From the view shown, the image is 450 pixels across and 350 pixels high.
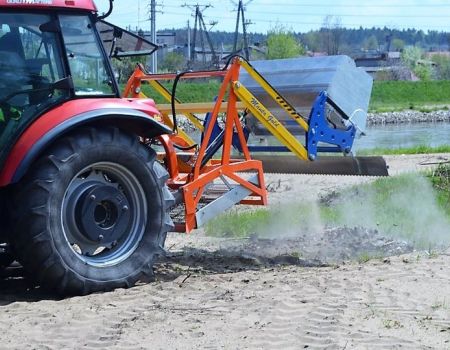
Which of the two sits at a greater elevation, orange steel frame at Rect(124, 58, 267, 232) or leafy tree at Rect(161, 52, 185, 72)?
orange steel frame at Rect(124, 58, 267, 232)

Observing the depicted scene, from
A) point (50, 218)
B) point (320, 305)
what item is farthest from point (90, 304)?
point (320, 305)

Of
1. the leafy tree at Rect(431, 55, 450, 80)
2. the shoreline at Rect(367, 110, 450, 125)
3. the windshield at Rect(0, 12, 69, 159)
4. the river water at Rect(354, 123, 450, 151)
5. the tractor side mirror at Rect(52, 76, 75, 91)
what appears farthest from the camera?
the leafy tree at Rect(431, 55, 450, 80)

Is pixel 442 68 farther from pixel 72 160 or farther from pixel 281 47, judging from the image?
pixel 72 160

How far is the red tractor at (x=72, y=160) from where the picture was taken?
6254 millimetres

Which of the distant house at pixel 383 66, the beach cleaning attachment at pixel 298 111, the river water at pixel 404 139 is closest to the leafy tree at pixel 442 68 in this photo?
the distant house at pixel 383 66

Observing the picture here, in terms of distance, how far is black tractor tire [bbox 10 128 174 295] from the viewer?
6.24 meters

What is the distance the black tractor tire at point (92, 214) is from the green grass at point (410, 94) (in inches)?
2171

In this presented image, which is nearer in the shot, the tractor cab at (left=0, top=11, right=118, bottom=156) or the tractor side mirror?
the tractor cab at (left=0, top=11, right=118, bottom=156)

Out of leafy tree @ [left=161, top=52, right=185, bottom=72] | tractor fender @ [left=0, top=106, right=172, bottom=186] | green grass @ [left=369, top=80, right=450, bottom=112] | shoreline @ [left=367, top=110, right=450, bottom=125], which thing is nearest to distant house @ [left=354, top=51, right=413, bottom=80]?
green grass @ [left=369, top=80, right=450, bottom=112]

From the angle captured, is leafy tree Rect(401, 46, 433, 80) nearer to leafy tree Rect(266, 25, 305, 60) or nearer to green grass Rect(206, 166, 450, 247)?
leafy tree Rect(266, 25, 305, 60)

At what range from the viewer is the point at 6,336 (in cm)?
534

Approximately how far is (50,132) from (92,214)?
2.38ft

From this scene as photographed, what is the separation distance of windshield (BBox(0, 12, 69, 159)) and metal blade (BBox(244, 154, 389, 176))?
320 centimetres

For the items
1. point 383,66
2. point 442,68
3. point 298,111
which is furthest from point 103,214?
point 442,68
